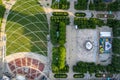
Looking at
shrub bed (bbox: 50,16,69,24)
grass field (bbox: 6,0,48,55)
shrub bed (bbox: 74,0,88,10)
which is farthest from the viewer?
shrub bed (bbox: 74,0,88,10)

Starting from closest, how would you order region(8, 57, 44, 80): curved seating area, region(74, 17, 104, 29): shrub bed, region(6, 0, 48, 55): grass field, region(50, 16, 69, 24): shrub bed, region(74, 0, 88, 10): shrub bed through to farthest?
1. region(6, 0, 48, 55): grass field
2. region(8, 57, 44, 80): curved seating area
3. region(50, 16, 69, 24): shrub bed
4. region(74, 0, 88, 10): shrub bed
5. region(74, 17, 104, 29): shrub bed

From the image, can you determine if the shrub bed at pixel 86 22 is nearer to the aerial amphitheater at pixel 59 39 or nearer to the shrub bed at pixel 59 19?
the aerial amphitheater at pixel 59 39

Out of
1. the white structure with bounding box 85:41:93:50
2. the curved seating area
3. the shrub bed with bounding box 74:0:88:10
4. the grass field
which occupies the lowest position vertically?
the curved seating area

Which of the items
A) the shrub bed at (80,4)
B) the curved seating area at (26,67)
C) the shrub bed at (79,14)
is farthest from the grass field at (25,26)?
the shrub bed at (80,4)

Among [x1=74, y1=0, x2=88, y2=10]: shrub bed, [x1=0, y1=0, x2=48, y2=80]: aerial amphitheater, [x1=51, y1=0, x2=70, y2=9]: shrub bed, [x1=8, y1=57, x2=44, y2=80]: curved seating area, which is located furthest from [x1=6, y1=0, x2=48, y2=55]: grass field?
[x1=74, y1=0, x2=88, y2=10]: shrub bed

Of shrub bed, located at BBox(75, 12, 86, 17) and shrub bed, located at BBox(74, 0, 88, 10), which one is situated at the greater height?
shrub bed, located at BBox(74, 0, 88, 10)

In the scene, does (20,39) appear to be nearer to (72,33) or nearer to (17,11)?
(17,11)

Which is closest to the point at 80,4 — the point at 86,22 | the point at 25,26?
the point at 86,22

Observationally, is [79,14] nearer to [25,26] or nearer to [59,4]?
[59,4]

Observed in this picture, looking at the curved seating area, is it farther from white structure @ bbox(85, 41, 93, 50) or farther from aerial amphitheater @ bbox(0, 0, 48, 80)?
white structure @ bbox(85, 41, 93, 50)
